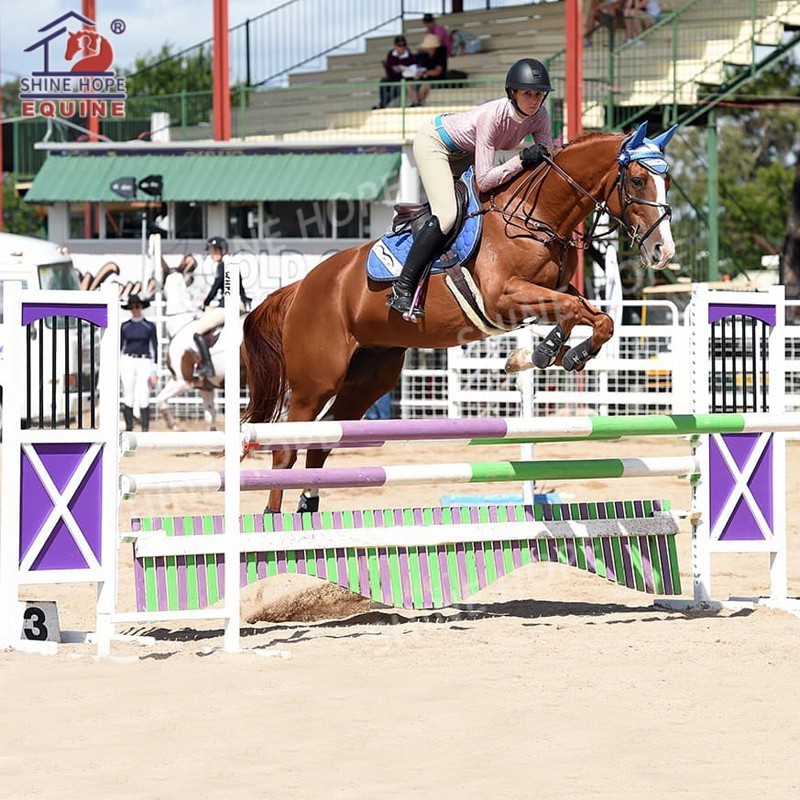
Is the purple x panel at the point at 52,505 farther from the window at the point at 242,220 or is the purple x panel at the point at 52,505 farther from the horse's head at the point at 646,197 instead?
the window at the point at 242,220

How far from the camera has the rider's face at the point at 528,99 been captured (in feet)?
19.6

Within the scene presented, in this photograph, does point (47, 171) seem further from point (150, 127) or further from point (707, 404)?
point (707, 404)

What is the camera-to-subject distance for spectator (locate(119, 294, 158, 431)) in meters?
14.3

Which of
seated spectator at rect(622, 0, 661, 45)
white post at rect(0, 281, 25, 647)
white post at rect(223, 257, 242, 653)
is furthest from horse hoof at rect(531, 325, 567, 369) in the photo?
seated spectator at rect(622, 0, 661, 45)

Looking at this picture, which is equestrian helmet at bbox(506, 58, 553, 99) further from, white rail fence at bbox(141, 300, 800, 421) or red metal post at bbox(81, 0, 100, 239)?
red metal post at bbox(81, 0, 100, 239)

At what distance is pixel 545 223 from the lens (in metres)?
6.22

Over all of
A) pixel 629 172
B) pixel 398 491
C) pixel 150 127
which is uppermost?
pixel 150 127

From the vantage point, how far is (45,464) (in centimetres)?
518

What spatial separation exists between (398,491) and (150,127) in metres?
13.2

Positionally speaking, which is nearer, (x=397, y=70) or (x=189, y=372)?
(x=189, y=372)

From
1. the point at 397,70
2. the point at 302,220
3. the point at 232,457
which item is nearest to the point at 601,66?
the point at 397,70

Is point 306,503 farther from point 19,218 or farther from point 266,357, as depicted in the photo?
point 19,218

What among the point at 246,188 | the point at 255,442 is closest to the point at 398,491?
the point at 255,442

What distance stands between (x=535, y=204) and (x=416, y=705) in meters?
2.68
